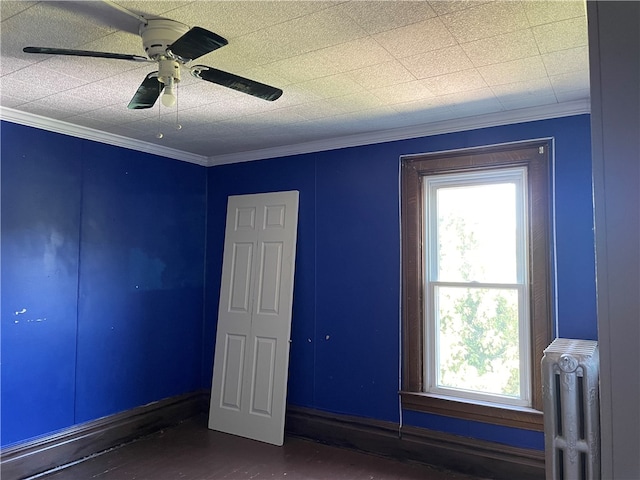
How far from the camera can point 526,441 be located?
125 inches

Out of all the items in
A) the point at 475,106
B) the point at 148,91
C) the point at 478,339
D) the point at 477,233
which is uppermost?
the point at 475,106

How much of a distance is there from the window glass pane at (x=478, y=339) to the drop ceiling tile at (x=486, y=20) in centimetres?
188

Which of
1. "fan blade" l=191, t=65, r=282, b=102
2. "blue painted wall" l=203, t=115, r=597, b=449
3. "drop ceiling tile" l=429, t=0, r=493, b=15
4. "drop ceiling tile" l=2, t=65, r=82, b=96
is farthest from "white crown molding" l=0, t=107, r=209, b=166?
"drop ceiling tile" l=429, t=0, r=493, b=15

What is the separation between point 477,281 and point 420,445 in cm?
126

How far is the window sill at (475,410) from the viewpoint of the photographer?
316 cm

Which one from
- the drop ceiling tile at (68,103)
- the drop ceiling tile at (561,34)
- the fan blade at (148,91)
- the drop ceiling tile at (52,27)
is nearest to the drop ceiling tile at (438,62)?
the drop ceiling tile at (561,34)

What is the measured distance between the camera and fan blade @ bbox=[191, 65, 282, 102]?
199 cm

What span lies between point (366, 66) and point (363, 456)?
2.79m

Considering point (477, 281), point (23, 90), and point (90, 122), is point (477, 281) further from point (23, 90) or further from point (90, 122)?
point (23, 90)

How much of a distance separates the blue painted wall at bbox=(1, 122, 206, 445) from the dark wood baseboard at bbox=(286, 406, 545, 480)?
1.34 meters

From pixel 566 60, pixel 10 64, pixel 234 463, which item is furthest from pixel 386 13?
pixel 234 463

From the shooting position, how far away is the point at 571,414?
2.36 metres

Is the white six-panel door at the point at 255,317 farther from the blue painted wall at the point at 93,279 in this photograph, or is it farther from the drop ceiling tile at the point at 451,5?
the drop ceiling tile at the point at 451,5

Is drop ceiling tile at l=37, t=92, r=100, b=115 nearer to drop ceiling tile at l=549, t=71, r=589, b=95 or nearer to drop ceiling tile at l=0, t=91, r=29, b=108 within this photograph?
drop ceiling tile at l=0, t=91, r=29, b=108
